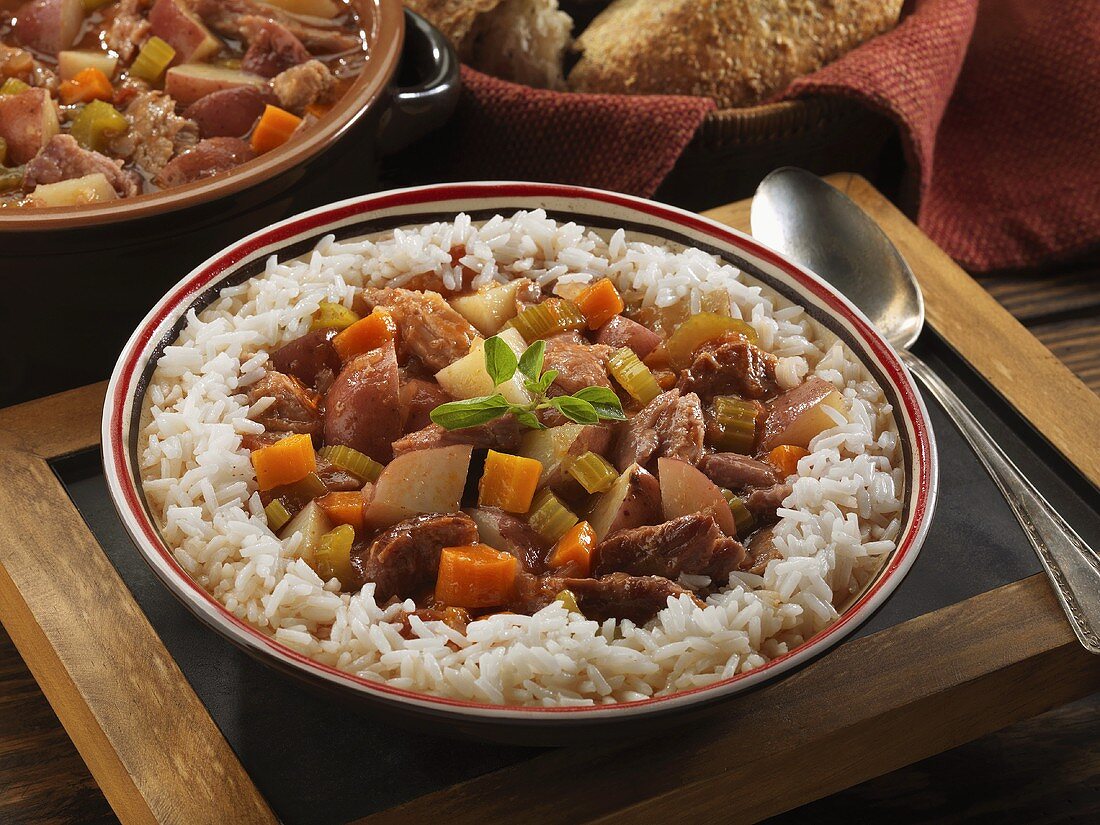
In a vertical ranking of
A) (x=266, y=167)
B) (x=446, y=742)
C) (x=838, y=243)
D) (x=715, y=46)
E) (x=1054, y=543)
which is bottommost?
(x=446, y=742)

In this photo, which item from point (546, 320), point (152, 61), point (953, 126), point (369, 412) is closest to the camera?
point (369, 412)

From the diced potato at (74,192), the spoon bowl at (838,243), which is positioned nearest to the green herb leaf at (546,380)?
the spoon bowl at (838,243)

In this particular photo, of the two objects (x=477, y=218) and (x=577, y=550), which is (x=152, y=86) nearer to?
(x=477, y=218)

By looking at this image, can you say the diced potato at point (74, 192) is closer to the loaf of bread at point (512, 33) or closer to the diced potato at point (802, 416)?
the loaf of bread at point (512, 33)

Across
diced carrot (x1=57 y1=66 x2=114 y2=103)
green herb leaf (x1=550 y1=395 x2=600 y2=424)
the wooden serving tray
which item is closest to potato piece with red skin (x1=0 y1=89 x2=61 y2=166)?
diced carrot (x1=57 y1=66 x2=114 y2=103)

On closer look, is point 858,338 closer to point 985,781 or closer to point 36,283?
point 985,781

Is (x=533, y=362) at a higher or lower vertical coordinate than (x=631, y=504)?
higher

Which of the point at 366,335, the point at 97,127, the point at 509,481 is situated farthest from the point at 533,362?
the point at 97,127
